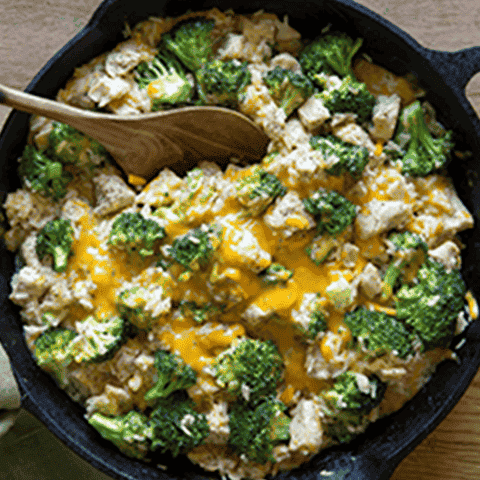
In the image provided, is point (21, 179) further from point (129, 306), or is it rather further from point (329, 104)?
A: point (329, 104)

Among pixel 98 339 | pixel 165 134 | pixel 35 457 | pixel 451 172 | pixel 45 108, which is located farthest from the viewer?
pixel 35 457

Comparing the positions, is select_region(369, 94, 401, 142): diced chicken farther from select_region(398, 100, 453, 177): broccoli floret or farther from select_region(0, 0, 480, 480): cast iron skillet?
select_region(0, 0, 480, 480): cast iron skillet

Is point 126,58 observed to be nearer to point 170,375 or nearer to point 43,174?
point 43,174

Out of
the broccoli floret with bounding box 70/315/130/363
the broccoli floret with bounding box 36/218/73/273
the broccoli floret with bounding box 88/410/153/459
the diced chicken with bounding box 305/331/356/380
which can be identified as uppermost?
the broccoli floret with bounding box 36/218/73/273

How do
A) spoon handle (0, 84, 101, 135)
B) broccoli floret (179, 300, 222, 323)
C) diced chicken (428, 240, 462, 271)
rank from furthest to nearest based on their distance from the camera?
diced chicken (428, 240, 462, 271), broccoli floret (179, 300, 222, 323), spoon handle (0, 84, 101, 135)

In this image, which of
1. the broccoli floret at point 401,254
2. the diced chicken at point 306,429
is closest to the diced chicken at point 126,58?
the broccoli floret at point 401,254

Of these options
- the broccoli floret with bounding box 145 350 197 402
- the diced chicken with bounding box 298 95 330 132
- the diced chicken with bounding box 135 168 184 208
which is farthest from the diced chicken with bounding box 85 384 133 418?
the diced chicken with bounding box 298 95 330 132

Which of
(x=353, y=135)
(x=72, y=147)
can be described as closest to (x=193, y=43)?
(x=72, y=147)
